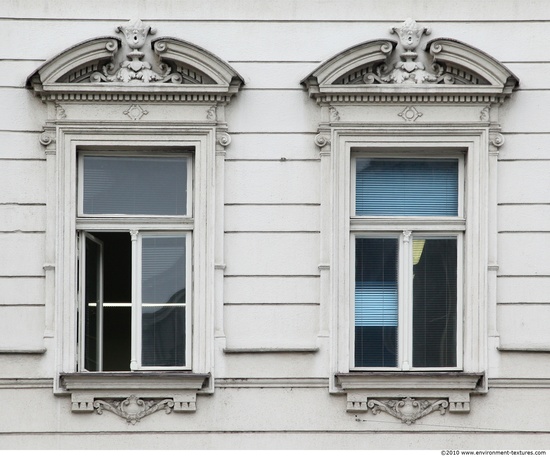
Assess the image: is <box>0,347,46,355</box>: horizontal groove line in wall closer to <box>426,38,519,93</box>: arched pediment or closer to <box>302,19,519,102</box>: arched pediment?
<box>302,19,519,102</box>: arched pediment

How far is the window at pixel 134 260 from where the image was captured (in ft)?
42.3

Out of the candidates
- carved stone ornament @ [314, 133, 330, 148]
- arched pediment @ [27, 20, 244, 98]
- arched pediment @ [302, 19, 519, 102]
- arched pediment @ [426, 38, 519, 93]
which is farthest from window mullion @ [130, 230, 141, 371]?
arched pediment @ [426, 38, 519, 93]

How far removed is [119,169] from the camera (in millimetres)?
13070

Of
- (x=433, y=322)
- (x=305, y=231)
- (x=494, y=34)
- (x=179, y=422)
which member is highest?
(x=494, y=34)

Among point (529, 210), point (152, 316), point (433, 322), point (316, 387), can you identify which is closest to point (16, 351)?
point (152, 316)

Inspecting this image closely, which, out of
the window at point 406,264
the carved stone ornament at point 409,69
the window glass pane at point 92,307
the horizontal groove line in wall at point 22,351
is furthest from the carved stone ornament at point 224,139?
the horizontal groove line in wall at point 22,351

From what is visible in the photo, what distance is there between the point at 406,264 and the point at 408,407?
131cm

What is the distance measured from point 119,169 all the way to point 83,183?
350 millimetres

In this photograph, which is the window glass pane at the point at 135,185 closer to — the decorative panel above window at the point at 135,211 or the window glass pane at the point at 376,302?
the decorative panel above window at the point at 135,211

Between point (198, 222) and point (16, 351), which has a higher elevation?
point (198, 222)

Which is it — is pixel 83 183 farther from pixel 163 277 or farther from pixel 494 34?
pixel 494 34

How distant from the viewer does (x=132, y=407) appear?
1261 centimetres

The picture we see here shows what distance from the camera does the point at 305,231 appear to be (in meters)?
12.8

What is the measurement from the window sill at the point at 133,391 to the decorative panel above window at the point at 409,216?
1.30m
